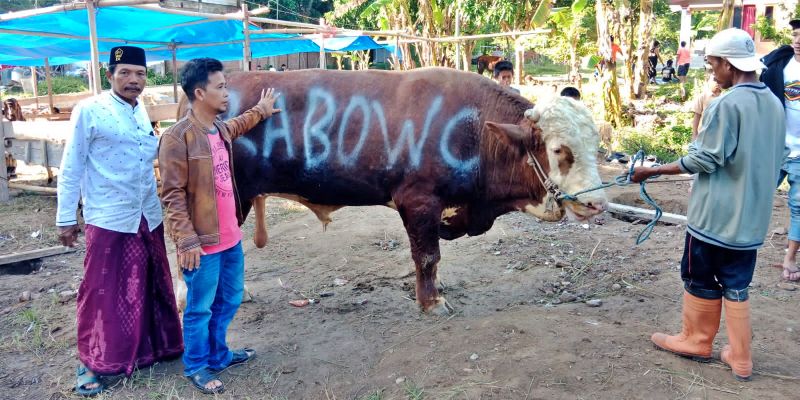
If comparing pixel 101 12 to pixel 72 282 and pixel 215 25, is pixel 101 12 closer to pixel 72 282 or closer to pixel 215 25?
pixel 215 25

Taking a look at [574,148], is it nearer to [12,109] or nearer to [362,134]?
[362,134]

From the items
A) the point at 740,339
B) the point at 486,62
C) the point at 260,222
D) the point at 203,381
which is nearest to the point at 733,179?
the point at 740,339

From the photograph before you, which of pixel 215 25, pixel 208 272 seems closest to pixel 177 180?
pixel 208 272

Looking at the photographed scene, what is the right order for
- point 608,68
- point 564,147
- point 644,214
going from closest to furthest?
point 564,147 → point 644,214 → point 608,68

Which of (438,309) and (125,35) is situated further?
(125,35)

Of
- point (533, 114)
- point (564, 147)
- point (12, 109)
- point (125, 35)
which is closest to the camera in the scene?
point (564, 147)

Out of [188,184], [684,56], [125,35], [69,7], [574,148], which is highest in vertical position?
[684,56]

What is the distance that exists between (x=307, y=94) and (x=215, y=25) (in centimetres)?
680

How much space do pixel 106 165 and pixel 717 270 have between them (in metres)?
3.49

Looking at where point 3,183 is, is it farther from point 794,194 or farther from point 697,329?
point 794,194

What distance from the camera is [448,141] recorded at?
14.5 ft

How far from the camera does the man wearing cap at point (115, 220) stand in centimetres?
338

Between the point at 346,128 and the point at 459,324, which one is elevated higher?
the point at 346,128

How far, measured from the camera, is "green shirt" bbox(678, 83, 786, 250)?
319 centimetres
